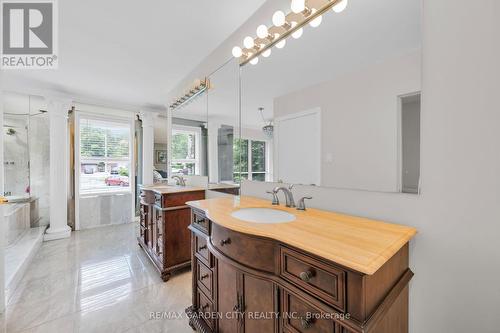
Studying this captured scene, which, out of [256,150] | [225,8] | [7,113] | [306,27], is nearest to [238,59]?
[225,8]

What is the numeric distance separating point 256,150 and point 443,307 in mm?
1420

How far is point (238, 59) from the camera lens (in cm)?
193

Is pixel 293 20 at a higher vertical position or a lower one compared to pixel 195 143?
higher

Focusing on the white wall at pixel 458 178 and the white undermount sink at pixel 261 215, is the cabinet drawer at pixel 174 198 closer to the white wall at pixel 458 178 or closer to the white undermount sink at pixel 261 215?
the white undermount sink at pixel 261 215

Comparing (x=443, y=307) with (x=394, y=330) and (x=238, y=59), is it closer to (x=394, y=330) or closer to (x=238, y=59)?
(x=394, y=330)

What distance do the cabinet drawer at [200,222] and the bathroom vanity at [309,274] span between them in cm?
3

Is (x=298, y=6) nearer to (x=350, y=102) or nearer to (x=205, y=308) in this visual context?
(x=350, y=102)

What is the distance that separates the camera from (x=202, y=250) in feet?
4.58

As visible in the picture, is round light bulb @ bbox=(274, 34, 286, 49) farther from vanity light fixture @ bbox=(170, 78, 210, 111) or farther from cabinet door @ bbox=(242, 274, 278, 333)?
cabinet door @ bbox=(242, 274, 278, 333)

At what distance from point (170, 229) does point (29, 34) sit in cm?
233

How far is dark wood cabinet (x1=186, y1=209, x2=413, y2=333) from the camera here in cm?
63

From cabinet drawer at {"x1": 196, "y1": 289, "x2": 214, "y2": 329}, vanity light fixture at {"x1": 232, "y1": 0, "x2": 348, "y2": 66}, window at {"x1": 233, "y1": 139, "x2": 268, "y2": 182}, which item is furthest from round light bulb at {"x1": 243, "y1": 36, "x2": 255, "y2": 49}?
cabinet drawer at {"x1": 196, "y1": 289, "x2": 214, "y2": 329}

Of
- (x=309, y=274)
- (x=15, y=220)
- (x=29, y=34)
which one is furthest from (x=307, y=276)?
(x=15, y=220)

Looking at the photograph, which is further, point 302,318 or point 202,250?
point 202,250
